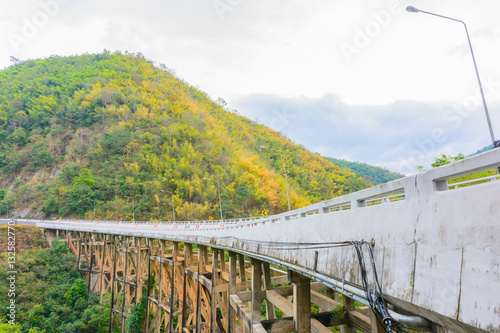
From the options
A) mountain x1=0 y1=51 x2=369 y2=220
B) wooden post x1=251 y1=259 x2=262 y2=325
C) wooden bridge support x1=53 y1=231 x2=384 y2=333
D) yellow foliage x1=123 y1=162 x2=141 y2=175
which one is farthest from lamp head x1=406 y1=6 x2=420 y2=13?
yellow foliage x1=123 y1=162 x2=141 y2=175

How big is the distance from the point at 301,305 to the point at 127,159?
50713mm

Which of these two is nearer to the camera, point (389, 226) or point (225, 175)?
point (389, 226)

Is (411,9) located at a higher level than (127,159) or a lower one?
lower

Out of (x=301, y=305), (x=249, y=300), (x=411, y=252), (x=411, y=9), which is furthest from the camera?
(x=249, y=300)

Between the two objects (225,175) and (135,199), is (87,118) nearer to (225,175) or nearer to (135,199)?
(135,199)

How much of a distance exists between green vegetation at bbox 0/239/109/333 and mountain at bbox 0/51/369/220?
1448 cm

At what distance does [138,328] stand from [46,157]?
4498cm

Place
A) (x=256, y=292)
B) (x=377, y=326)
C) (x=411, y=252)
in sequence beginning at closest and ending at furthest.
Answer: (x=411, y=252) → (x=377, y=326) → (x=256, y=292)

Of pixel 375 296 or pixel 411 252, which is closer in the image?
pixel 411 252

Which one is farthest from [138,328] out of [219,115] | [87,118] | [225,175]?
[219,115]

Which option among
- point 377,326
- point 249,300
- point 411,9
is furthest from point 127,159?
point 377,326

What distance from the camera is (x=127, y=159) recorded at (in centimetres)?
5069

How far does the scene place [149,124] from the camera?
6047 centimetres

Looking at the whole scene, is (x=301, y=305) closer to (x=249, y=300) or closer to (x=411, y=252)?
(x=249, y=300)
